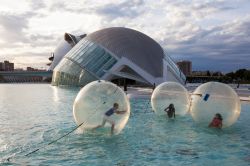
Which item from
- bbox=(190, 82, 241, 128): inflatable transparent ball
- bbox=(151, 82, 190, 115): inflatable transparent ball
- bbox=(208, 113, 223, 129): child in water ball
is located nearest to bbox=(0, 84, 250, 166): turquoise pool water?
bbox=(208, 113, 223, 129): child in water ball

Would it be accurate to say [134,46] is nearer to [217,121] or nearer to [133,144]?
[217,121]

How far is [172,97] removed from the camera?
1644 cm

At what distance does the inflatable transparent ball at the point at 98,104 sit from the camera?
1125cm

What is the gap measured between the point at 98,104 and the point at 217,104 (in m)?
4.25

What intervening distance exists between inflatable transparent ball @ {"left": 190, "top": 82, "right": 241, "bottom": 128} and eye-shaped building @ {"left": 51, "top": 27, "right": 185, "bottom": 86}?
2867 cm

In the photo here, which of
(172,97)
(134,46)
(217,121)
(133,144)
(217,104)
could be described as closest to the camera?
(133,144)

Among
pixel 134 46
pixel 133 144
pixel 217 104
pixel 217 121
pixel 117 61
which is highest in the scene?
pixel 134 46

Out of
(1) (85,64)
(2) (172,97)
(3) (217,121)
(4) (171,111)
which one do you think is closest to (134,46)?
(1) (85,64)

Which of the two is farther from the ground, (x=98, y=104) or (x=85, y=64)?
(x=85, y=64)

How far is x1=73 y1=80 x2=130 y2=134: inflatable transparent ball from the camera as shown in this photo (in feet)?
36.9

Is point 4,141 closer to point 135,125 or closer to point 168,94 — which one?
point 135,125

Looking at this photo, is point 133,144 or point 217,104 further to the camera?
point 217,104

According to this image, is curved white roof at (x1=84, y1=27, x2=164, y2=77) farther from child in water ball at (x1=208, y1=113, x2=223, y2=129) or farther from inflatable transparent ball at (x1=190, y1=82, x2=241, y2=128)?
child in water ball at (x1=208, y1=113, x2=223, y2=129)

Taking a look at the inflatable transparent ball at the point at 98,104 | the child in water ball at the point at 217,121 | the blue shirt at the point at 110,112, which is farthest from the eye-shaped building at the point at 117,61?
the blue shirt at the point at 110,112
